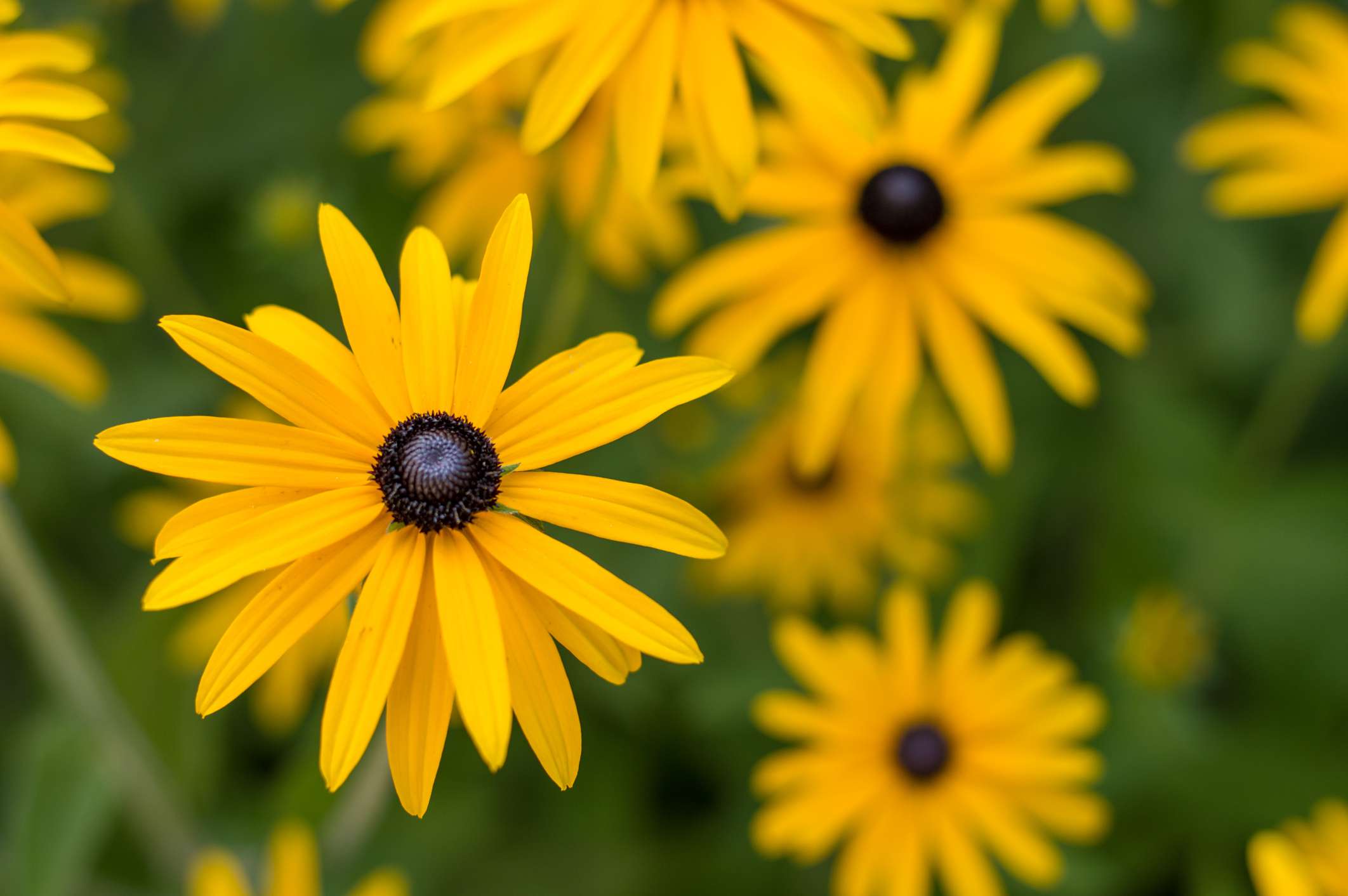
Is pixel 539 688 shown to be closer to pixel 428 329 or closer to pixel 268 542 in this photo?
pixel 268 542

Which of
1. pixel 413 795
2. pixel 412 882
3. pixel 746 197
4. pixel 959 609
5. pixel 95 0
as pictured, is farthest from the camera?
pixel 95 0

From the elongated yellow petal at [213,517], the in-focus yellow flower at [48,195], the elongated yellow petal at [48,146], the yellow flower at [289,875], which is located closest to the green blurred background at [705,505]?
the yellow flower at [289,875]

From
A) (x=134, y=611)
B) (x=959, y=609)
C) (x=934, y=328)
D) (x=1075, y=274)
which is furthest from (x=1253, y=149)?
(x=134, y=611)

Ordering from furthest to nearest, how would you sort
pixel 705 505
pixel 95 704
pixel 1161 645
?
pixel 705 505 → pixel 1161 645 → pixel 95 704

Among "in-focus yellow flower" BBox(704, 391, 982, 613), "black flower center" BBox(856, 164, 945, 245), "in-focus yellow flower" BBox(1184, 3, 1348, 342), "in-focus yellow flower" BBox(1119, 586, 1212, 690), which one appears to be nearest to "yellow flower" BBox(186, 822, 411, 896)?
"in-focus yellow flower" BBox(704, 391, 982, 613)

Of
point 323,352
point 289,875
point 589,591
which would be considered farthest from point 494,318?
point 289,875

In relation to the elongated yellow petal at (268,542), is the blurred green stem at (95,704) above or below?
above

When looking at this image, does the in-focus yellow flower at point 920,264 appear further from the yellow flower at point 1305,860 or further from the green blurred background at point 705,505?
the yellow flower at point 1305,860

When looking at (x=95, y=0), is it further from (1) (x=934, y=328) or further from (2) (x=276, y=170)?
(1) (x=934, y=328)
